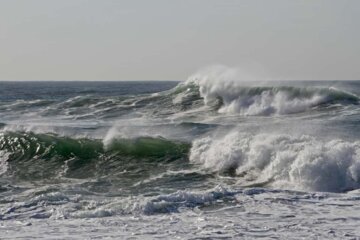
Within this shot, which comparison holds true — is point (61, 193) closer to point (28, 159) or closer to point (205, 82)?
point (28, 159)

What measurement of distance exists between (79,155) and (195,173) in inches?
163

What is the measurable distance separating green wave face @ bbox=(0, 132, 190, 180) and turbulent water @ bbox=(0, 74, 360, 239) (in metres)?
0.03

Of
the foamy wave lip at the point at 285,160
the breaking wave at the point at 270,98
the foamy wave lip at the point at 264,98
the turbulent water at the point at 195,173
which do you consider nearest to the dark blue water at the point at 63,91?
the foamy wave lip at the point at 264,98

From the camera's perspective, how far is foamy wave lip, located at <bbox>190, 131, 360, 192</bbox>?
529 inches

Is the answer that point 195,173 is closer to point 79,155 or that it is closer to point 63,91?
point 79,155

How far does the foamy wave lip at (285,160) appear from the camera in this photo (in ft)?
44.1

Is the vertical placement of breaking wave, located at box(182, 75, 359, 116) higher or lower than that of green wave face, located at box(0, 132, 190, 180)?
higher

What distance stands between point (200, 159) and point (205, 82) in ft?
48.6

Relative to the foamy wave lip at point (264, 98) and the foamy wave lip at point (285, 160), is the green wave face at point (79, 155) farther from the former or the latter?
the foamy wave lip at point (264, 98)

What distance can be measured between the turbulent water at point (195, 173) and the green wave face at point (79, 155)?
33 millimetres

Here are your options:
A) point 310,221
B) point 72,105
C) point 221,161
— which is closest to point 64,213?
point 310,221

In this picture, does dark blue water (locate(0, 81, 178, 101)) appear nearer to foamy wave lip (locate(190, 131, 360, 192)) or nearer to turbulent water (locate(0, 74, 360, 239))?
turbulent water (locate(0, 74, 360, 239))

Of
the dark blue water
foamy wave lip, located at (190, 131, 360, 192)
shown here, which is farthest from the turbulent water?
the dark blue water

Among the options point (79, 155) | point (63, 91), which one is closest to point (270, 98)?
point (79, 155)
